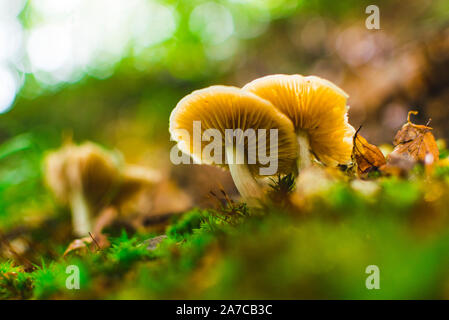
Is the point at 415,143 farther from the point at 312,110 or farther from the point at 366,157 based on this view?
the point at 312,110

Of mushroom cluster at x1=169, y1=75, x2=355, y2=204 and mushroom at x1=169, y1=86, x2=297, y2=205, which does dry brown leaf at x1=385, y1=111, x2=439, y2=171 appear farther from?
mushroom at x1=169, y1=86, x2=297, y2=205

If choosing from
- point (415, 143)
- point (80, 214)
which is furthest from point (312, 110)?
point (80, 214)

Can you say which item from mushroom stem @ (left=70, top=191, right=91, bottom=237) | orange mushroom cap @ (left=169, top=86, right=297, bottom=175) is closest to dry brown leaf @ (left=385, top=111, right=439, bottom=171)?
orange mushroom cap @ (left=169, top=86, right=297, bottom=175)

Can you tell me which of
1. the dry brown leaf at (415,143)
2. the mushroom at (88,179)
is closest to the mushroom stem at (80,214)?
the mushroom at (88,179)

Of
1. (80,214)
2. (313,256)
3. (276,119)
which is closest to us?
(313,256)

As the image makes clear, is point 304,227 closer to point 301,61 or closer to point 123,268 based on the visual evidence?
point 123,268

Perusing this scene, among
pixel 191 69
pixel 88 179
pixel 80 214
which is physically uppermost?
pixel 191 69
